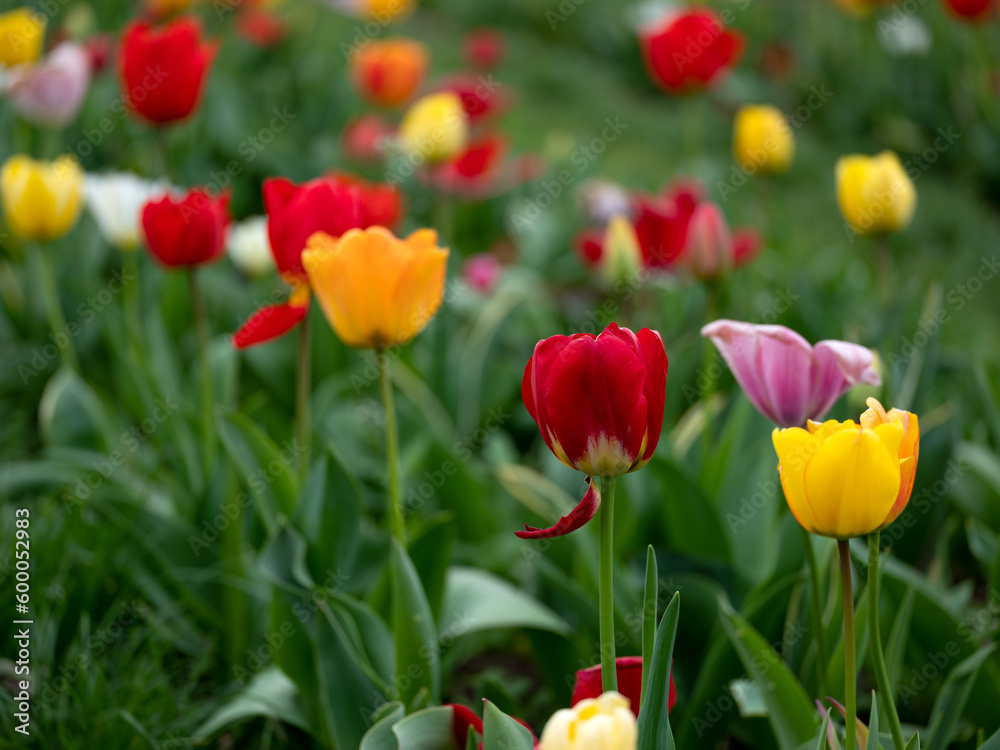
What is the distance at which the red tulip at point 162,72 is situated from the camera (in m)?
1.69

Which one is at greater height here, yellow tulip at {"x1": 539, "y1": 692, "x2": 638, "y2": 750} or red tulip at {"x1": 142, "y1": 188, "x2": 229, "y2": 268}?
yellow tulip at {"x1": 539, "y1": 692, "x2": 638, "y2": 750}

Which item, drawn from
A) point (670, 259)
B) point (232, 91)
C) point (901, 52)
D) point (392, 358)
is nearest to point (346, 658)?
point (392, 358)

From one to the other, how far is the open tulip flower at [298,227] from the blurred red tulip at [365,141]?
5.99 ft

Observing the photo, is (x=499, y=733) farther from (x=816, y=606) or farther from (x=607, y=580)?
(x=816, y=606)

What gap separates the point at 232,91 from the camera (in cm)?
318

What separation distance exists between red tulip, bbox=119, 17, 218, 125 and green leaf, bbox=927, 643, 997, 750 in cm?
152

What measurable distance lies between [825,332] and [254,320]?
1250 mm

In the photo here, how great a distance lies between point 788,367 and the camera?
0.94 meters

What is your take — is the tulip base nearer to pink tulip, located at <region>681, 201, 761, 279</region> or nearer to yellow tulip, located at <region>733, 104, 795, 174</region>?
pink tulip, located at <region>681, 201, 761, 279</region>

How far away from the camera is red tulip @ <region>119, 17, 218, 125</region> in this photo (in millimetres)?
1693

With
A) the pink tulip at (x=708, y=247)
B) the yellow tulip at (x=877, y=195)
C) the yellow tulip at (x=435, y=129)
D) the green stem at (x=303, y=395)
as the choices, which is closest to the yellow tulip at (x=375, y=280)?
the green stem at (x=303, y=395)

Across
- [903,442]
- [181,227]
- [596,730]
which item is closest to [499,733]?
[596,730]

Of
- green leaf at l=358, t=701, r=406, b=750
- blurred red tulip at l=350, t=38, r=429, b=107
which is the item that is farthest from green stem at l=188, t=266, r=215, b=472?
blurred red tulip at l=350, t=38, r=429, b=107

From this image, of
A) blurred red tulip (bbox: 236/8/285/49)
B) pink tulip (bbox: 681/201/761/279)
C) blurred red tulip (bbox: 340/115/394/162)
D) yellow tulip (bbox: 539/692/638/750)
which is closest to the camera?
yellow tulip (bbox: 539/692/638/750)
